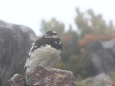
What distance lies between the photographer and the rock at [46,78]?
16.8 feet

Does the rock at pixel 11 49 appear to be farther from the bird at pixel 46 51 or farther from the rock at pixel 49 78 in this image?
the rock at pixel 49 78

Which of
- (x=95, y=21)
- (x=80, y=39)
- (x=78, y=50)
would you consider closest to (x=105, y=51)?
(x=78, y=50)

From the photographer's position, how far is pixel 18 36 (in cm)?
923

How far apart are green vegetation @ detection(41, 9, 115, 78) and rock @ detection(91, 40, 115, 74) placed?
0.80 metres

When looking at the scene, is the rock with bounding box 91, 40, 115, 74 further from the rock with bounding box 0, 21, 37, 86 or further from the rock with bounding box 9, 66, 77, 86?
the rock with bounding box 9, 66, 77, 86

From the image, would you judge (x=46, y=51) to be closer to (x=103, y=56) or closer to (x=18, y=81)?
(x=18, y=81)

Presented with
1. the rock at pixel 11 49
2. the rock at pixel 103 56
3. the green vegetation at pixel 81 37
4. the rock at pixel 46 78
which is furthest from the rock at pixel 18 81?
the rock at pixel 103 56

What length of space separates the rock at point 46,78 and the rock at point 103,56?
15.3 metres

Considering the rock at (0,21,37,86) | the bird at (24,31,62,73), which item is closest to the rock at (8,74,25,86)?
the bird at (24,31,62,73)

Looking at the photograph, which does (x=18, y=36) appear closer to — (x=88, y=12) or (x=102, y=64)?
(x=102, y=64)

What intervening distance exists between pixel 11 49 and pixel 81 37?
62.7 ft

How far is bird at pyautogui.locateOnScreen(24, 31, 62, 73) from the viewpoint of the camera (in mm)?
5777

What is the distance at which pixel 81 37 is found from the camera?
27266mm

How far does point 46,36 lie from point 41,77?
1.01 m
